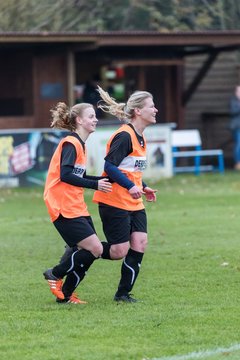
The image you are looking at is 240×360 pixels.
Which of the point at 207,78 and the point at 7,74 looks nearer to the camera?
the point at 7,74

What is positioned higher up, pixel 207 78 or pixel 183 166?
pixel 207 78

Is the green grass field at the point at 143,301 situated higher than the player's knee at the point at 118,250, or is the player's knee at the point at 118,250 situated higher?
the player's knee at the point at 118,250

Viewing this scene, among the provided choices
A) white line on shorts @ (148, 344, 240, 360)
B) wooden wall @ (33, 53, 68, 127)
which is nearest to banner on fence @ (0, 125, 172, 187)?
wooden wall @ (33, 53, 68, 127)

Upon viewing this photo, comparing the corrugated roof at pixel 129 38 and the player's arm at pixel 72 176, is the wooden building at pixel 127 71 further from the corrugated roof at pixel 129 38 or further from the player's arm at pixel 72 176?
the player's arm at pixel 72 176

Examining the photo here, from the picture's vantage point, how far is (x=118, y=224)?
8.14 m

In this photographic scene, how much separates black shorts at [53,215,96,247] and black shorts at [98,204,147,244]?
0.60 ft

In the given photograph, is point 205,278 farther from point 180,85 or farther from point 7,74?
point 180,85

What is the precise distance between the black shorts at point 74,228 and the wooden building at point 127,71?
1210 centimetres

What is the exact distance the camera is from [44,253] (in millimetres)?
11531

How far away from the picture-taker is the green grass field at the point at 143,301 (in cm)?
662

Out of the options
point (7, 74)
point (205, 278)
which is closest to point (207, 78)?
point (7, 74)

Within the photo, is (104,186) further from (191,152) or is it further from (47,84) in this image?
(191,152)

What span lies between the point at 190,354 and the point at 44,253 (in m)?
5.29

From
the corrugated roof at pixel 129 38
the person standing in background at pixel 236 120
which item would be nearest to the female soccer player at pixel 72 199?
the corrugated roof at pixel 129 38
